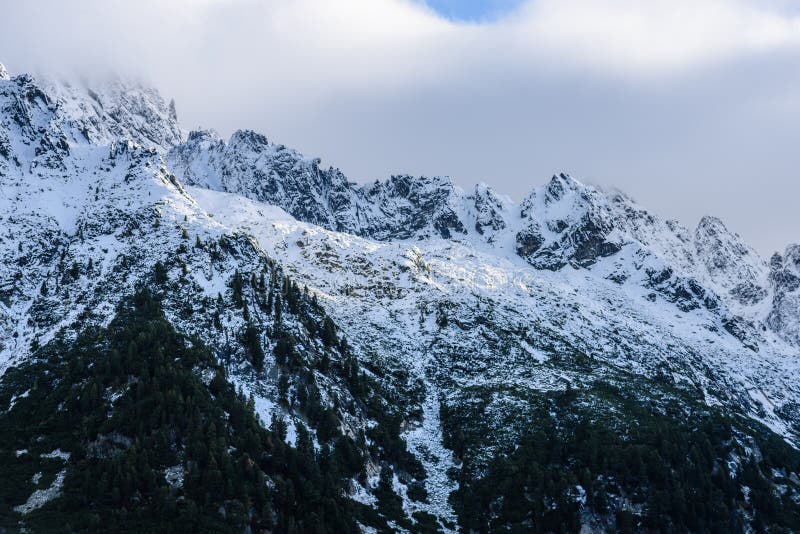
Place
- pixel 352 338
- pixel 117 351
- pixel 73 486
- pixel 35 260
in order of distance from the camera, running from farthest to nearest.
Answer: pixel 352 338
pixel 35 260
pixel 117 351
pixel 73 486

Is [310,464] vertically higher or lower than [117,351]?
lower

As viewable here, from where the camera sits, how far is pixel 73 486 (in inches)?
4350

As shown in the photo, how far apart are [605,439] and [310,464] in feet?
211

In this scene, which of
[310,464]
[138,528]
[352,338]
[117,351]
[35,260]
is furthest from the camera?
[352,338]

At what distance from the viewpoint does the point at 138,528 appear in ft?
340

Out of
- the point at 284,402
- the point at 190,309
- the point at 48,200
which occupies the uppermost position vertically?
the point at 48,200

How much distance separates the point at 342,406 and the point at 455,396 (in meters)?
35.2

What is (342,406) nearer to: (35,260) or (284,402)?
(284,402)

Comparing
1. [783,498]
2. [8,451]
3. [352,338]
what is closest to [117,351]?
[8,451]

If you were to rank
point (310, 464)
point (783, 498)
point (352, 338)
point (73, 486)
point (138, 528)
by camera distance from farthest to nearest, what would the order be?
point (352, 338), point (783, 498), point (310, 464), point (73, 486), point (138, 528)

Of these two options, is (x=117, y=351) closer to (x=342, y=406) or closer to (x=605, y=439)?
(x=342, y=406)

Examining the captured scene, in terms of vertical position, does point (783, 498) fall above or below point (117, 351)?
below

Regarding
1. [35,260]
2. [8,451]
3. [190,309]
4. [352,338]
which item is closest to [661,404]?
[352,338]

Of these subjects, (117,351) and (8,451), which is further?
(117,351)
